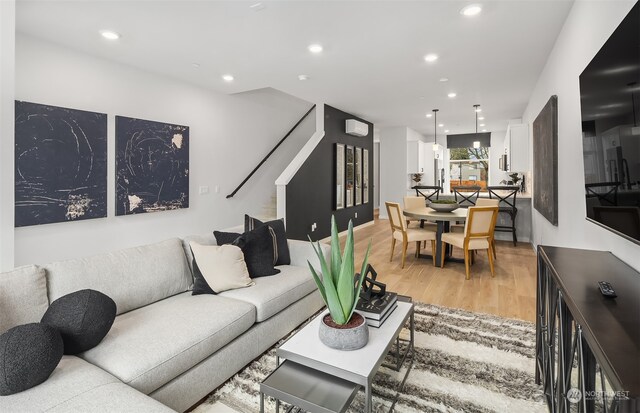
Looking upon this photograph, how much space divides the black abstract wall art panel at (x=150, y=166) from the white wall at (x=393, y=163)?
596cm

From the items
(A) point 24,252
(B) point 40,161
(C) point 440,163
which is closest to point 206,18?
(B) point 40,161

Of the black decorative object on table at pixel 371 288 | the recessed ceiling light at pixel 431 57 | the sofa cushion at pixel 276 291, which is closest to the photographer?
the black decorative object on table at pixel 371 288

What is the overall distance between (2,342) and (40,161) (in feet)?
8.30

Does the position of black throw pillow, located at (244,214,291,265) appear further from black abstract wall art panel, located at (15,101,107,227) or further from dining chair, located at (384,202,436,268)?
dining chair, located at (384,202,436,268)

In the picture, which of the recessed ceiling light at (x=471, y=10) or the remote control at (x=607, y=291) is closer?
the remote control at (x=607, y=291)

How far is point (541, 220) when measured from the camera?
4.51 m

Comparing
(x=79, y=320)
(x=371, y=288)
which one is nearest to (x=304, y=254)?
(x=371, y=288)

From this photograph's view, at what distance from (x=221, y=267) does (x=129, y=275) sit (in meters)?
0.56

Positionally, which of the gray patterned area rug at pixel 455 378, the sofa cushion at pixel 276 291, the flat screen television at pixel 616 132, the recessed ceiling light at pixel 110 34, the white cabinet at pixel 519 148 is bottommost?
the gray patterned area rug at pixel 455 378

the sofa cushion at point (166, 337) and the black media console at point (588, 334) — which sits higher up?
the black media console at point (588, 334)

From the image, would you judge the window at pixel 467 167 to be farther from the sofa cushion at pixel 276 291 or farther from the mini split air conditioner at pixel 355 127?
the sofa cushion at pixel 276 291

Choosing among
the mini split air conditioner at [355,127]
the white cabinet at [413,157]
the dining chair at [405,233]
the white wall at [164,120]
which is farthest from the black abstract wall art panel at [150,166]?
the white cabinet at [413,157]

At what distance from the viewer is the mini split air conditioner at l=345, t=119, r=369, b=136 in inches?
276

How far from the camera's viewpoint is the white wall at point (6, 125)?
225cm
